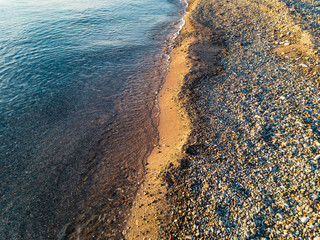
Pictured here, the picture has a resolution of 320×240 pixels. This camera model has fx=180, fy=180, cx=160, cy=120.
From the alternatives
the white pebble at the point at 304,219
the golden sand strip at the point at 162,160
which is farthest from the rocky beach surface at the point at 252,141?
the golden sand strip at the point at 162,160

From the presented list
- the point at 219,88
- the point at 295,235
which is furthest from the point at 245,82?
the point at 295,235

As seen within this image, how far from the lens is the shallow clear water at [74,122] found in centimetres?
872

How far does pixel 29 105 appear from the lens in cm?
1439

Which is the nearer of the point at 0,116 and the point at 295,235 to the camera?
the point at 295,235

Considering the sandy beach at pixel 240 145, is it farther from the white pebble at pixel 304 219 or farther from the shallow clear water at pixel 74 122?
the shallow clear water at pixel 74 122

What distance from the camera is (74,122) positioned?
1325cm

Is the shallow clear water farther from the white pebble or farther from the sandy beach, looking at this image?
the white pebble

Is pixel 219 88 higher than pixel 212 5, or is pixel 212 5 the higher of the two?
pixel 212 5

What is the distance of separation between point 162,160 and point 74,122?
7457 millimetres

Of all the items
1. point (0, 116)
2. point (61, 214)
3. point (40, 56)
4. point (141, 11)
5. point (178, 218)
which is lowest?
point (61, 214)

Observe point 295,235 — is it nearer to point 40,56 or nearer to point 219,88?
point 219,88

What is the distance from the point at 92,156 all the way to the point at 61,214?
342 centimetres

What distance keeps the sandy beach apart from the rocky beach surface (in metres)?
0.04

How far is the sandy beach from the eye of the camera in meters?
7.04
